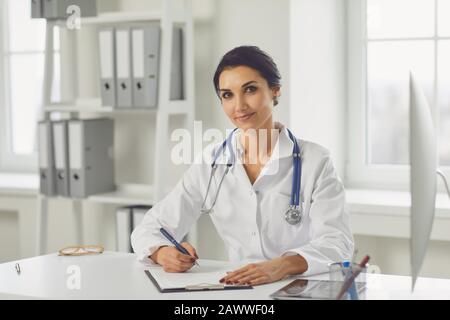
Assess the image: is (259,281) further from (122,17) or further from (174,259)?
(122,17)

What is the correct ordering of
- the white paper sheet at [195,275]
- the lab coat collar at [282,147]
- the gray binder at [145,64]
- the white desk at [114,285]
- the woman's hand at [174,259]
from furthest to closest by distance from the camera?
the gray binder at [145,64]
the lab coat collar at [282,147]
the woman's hand at [174,259]
the white paper sheet at [195,275]
the white desk at [114,285]

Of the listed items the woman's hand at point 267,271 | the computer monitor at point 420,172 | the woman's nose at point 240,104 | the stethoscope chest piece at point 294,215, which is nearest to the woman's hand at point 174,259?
the woman's hand at point 267,271

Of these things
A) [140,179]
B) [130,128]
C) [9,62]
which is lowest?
[140,179]

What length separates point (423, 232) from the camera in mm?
1555

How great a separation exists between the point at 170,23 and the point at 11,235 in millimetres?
1597

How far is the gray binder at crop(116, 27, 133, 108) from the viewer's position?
11.2 ft

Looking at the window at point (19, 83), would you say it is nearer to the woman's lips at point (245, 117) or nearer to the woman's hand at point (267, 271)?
the woman's lips at point (245, 117)

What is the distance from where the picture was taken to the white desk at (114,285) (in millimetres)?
1828

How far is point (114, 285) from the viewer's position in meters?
1.95

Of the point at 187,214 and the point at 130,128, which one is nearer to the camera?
the point at 187,214

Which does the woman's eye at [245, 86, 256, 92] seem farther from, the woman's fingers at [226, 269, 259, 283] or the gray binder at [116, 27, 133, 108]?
the gray binder at [116, 27, 133, 108]

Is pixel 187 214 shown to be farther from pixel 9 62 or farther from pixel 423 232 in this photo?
pixel 9 62

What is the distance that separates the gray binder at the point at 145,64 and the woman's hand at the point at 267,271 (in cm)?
153

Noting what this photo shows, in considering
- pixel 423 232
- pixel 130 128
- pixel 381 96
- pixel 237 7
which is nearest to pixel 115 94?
pixel 130 128
